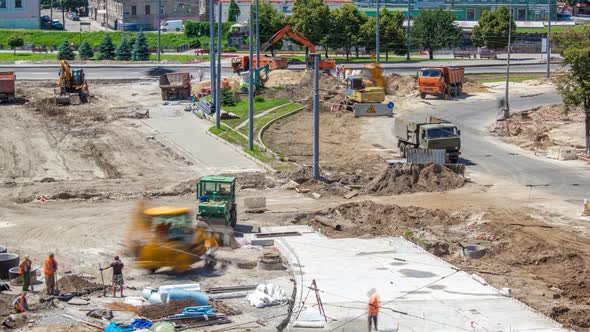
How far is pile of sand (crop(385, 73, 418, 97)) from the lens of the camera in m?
77.1

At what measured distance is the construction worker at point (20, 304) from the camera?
1005 inches

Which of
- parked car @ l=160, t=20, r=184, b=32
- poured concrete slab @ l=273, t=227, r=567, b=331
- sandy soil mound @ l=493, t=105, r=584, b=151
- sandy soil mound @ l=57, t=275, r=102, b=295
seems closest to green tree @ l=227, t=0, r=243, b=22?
parked car @ l=160, t=20, r=184, b=32

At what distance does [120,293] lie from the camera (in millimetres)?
27516

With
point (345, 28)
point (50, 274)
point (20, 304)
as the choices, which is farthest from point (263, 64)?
point (20, 304)

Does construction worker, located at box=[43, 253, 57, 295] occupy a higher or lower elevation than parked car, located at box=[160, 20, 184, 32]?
lower

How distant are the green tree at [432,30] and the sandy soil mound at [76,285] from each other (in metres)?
86.7

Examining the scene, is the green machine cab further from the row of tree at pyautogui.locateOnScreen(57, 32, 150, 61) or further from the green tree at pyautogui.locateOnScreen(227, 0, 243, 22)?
the green tree at pyautogui.locateOnScreen(227, 0, 243, 22)

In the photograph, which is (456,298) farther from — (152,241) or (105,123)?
(105,123)

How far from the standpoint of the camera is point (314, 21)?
102938 mm

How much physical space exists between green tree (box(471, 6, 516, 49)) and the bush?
158 feet

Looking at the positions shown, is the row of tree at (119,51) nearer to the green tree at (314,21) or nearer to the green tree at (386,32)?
the green tree at (314,21)

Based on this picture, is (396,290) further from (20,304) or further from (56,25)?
(56,25)

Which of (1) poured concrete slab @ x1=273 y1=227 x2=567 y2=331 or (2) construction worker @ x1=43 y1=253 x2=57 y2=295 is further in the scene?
(2) construction worker @ x1=43 y1=253 x2=57 y2=295

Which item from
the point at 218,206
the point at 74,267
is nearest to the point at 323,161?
the point at 218,206
